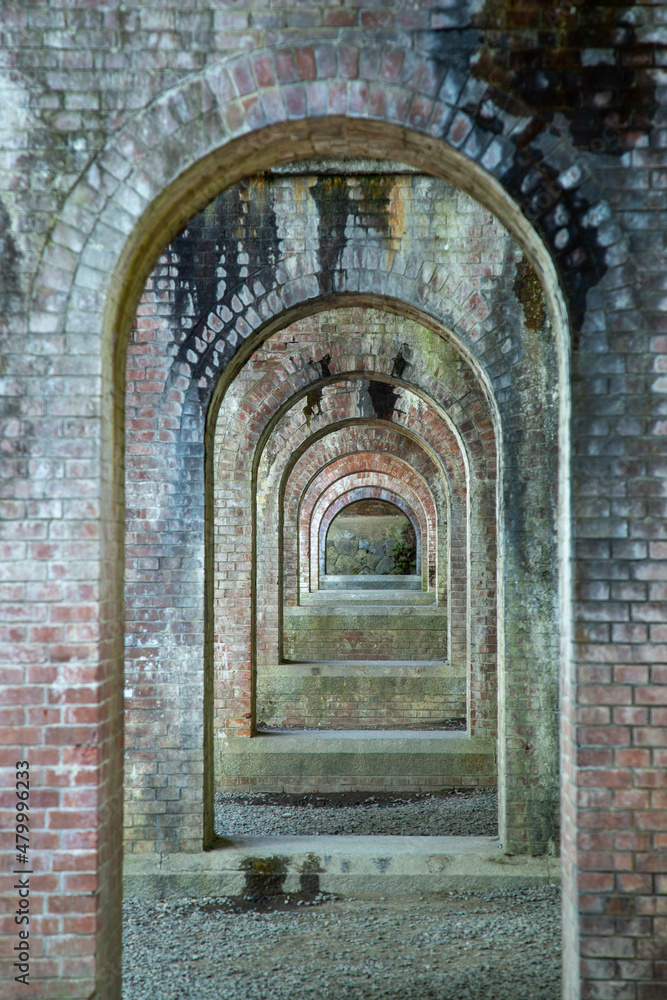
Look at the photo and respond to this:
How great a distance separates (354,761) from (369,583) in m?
16.6

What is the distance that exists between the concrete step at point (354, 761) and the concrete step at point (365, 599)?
6.72 m

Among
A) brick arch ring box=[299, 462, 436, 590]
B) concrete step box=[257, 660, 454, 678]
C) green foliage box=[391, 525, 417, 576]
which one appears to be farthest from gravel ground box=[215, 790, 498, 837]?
green foliage box=[391, 525, 417, 576]

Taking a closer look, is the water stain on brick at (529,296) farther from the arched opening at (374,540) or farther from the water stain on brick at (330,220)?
the arched opening at (374,540)

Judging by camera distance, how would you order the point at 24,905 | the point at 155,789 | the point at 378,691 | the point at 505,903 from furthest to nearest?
the point at 378,691 → the point at 155,789 → the point at 505,903 → the point at 24,905

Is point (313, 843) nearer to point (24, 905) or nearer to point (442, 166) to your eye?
point (24, 905)

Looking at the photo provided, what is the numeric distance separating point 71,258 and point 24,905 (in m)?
2.60

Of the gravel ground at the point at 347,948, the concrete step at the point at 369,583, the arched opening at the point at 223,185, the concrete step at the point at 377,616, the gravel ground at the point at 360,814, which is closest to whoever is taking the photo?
the arched opening at the point at 223,185

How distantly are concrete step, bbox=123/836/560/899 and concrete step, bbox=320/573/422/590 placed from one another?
1805 centimetres

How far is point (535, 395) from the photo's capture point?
24.0 feet

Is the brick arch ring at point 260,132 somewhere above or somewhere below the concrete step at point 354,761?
above

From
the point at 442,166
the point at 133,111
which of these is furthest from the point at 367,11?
the point at 133,111

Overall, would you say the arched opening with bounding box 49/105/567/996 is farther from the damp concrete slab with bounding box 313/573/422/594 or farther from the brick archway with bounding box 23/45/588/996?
the damp concrete slab with bounding box 313/573/422/594

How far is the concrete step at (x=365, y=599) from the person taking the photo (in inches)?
728

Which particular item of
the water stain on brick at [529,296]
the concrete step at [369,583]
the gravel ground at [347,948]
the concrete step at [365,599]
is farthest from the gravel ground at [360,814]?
the concrete step at [369,583]
